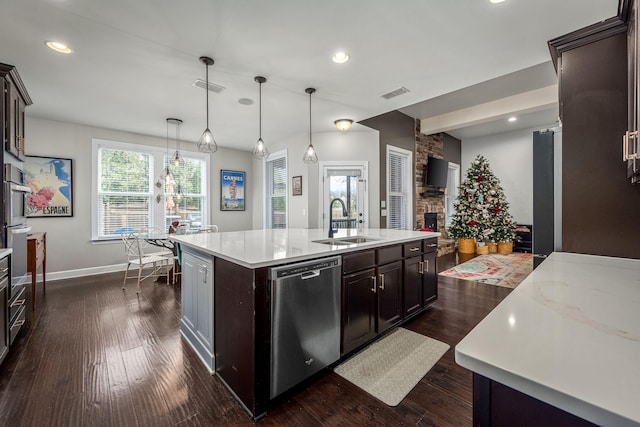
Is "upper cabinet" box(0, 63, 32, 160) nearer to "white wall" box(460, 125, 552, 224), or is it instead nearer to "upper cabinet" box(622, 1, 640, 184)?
"upper cabinet" box(622, 1, 640, 184)

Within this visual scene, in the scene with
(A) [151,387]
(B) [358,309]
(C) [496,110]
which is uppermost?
(C) [496,110]

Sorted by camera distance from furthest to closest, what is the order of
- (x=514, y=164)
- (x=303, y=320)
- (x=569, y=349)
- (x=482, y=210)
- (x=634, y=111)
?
(x=514, y=164) → (x=482, y=210) → (x=303, y=320) → (x=634, y=111) → (x=569, y=349)

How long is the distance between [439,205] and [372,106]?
150 inches

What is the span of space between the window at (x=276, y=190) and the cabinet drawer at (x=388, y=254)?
143 inches

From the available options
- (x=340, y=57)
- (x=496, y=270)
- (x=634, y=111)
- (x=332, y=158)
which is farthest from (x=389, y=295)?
(x=496, y=270)

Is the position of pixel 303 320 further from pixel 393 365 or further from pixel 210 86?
Result: pixel 210 86

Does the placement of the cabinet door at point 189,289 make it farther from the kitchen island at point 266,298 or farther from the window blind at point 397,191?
the window blind at point 397,191

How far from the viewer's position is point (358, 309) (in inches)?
86.4

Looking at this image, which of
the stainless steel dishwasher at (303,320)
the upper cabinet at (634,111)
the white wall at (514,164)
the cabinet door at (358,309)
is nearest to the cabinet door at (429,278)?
the cabinet door at (358,309)

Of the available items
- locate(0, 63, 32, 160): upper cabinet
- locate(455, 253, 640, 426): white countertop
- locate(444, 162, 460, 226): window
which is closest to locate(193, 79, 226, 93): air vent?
locate(0, 63, 32, 160): upper cabinet

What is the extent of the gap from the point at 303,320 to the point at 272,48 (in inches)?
91.1

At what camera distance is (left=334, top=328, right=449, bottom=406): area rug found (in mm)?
1829

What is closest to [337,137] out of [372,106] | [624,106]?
[372,106]

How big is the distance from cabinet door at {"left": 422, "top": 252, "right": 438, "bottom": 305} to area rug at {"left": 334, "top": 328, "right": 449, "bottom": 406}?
0.57 meters
